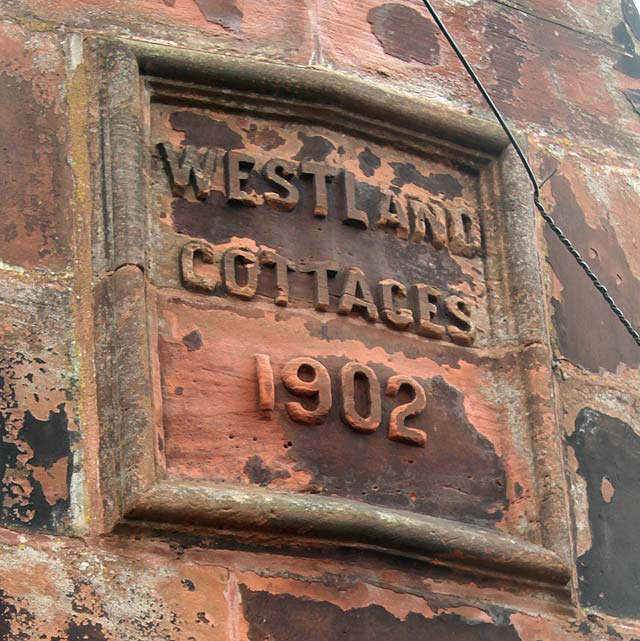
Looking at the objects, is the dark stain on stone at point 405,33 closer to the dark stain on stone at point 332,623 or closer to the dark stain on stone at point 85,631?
the dark stain on stone at point 332,623

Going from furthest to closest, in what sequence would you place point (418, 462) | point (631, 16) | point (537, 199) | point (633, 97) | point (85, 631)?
1. point (631, 16)
2. point (633, 97)
3. point (537, 199)
4. point (418, 462)
5. point (85, 631)

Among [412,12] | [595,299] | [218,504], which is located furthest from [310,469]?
[412,12]

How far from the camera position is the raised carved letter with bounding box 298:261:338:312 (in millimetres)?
4840

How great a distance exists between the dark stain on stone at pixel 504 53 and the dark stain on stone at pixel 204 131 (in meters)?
0.83

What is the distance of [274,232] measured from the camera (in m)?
4.91

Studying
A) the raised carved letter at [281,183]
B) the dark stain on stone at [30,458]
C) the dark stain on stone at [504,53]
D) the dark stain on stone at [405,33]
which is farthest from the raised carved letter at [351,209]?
the dark stain on stone at [30,458]

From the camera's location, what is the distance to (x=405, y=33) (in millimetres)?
5488

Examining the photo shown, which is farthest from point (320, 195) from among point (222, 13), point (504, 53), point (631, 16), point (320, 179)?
point (631, 16)

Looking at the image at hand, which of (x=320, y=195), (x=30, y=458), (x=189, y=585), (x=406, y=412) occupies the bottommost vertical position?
(x=189, y=585)

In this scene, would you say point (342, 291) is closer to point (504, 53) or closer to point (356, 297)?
point (356, 297)

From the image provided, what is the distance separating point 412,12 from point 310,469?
1.48 m

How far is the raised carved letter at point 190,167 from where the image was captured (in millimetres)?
4875

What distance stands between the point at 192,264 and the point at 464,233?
0.76 meters

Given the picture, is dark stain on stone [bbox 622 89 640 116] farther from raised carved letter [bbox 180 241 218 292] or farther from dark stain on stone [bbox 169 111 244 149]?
raised carved letter [bbox 180 241 218 292]
